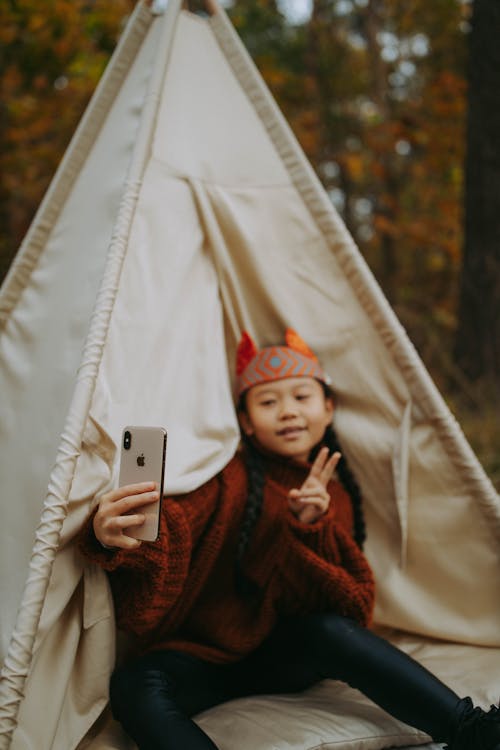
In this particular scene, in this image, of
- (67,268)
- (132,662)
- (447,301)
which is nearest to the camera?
(132,662)

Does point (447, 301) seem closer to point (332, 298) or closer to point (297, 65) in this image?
point (297, 65)

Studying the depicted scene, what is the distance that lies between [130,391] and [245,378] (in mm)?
411

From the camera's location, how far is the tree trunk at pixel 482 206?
141 inches

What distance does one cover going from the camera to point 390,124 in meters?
6.99

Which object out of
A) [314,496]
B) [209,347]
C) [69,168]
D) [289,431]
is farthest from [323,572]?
[69,168]

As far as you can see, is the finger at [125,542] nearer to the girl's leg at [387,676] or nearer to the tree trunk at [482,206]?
the girl's leg at [387,676]

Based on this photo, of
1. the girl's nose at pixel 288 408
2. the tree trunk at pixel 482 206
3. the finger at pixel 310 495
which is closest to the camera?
the finger at pixel 310 495

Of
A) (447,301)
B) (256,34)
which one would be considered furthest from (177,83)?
(447,301)

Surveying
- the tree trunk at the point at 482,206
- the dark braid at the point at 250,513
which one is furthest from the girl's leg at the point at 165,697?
the tree trunk at the point at 482,206

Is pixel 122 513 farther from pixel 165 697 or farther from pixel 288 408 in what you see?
pixel 288 408

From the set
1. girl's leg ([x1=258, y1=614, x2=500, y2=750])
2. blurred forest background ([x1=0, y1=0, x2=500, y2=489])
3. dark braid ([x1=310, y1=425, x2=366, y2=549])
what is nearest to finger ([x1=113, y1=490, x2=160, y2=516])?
girl's leg ([x1=258, y1=614, x2=500, y2=750])

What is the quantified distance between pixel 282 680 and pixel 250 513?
454 mm

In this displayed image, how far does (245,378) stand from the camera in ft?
6.75

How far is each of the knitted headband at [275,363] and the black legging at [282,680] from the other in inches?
26.7
